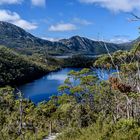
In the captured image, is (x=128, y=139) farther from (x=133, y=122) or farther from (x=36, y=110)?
(x=36, y=110)

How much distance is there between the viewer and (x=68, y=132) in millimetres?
19719

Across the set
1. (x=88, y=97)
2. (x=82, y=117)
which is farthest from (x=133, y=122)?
(x=88, y=97)

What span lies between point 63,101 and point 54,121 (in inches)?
185

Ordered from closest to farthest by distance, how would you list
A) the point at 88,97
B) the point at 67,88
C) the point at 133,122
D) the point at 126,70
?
the point at 133,122 → the point at 126,70 → the point at 88,97 → the point at 67,88

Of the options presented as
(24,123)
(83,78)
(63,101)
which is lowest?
(24,123)

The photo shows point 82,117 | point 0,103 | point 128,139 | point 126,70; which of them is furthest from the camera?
point 0,103

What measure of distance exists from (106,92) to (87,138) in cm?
3921

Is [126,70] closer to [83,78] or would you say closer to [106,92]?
[106,92]

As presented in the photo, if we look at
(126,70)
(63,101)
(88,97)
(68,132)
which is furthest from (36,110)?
(68,132)

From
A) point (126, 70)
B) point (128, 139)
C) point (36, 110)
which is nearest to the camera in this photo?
point (128, 139)

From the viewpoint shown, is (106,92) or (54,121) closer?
(106,92)

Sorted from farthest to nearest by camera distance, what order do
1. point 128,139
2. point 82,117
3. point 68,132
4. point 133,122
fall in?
point 82,117 → point 68,132 → point 133,122 → point 128,139

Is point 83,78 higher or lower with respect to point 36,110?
higher

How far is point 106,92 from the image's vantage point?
178ft
